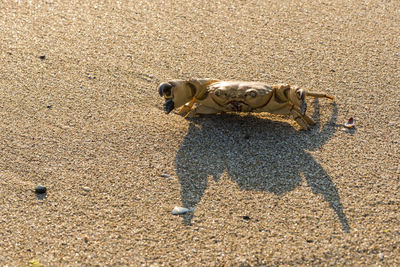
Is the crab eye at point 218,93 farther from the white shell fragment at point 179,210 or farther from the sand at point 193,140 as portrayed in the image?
the white shell fragment at point 179,210

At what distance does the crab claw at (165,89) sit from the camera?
2.77 meters

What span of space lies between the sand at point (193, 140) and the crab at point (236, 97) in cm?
12

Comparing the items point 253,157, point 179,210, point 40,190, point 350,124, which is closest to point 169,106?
point 253,157

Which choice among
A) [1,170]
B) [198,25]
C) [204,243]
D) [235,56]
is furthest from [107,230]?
[198,25]

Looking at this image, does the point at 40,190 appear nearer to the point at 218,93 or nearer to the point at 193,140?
the point at 193,140

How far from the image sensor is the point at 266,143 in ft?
9.06

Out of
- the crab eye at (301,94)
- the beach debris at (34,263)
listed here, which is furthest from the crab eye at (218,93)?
the beach debris at (34,263)

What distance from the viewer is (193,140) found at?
2803 mm

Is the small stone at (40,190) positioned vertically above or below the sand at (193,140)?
below

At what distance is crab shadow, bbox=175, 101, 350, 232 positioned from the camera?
249cm

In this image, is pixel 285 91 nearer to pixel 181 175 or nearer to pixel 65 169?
pixel 181 175

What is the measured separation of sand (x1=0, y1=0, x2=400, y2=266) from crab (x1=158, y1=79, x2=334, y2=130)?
12 cm

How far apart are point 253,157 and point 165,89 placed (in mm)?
543

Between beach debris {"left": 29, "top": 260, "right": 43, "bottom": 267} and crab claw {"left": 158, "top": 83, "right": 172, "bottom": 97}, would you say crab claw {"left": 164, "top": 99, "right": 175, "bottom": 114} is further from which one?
beach debris {"left": 29, "top": 260, "right": 43, "bottom": 267}
